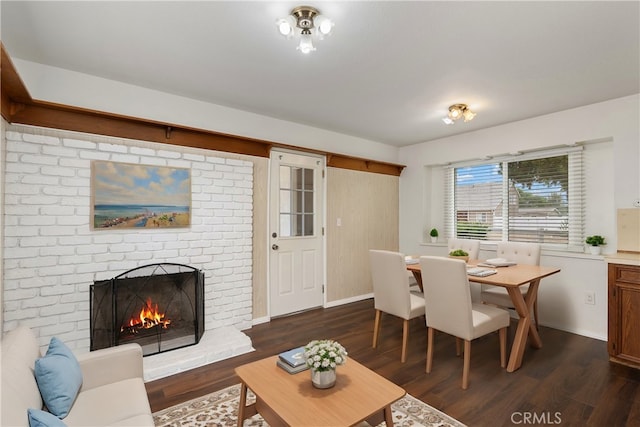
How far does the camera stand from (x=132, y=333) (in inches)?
111

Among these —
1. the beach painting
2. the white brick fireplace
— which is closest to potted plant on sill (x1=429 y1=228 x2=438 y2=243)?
the white brick fireplace

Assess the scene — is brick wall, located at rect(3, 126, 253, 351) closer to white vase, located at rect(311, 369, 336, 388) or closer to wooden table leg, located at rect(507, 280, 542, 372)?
white vase, located at rect(311, 369, 336, 388)

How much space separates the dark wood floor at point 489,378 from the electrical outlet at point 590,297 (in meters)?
0.39

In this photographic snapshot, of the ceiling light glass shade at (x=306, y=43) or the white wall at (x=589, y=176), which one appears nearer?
the ceiling light glass shade at (x=306, y=43)

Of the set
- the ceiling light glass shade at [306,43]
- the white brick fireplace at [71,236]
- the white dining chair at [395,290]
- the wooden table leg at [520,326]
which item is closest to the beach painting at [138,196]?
the white brick fireplace at [71,236]

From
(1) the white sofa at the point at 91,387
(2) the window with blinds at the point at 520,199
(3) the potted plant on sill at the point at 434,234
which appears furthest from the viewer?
(3) the potted plant on sill at the point at 434,234

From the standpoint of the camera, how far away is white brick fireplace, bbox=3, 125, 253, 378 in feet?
7.88

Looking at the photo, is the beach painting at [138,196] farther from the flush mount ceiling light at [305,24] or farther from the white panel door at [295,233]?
the flush mount ceiling light at [305,24]

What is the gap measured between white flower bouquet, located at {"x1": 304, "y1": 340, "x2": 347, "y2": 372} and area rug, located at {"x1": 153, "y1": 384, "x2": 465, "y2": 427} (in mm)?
756

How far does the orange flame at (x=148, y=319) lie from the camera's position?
2812 millimetres

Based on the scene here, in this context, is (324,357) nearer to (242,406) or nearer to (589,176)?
(242,406)

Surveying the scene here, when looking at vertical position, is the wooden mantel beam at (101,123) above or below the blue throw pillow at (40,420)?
above

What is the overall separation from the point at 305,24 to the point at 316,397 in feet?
6.78

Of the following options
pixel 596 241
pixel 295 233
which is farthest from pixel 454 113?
pixel 295 233
